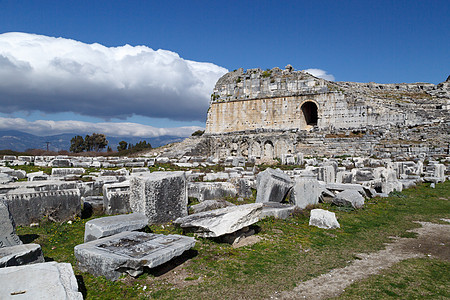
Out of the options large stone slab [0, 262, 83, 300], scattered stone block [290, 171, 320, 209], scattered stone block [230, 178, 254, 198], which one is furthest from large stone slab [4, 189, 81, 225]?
scattered stone block [290, 171, 320, 209]

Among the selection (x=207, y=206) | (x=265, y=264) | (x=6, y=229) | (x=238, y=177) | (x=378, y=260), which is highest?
(x=6, y=229)

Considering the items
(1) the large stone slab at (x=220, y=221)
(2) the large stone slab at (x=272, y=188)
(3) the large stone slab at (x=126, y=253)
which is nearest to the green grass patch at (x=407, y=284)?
(1) the large stone slab at (x=220, y=221)

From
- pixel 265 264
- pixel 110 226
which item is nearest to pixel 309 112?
pixel 265 264

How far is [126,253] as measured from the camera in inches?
165

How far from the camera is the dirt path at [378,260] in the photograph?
4086 millimetres

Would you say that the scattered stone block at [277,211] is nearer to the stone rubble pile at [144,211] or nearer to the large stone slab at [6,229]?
the stone rubble pile at [144,211]

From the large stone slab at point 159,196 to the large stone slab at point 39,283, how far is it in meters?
2.88

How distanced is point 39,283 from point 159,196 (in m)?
3.53

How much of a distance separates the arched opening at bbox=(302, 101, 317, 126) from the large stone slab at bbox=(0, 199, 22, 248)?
106 ft

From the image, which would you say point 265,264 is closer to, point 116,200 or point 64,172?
point 116,200

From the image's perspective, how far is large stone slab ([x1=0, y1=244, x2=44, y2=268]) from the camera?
12.2 ft

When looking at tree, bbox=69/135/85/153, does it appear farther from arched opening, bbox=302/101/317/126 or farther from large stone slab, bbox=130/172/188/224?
large stone slab, bbox=130/172/188/224

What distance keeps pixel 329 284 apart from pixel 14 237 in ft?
16.3

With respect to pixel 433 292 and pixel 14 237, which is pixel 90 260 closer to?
pixel 14 237
